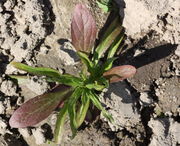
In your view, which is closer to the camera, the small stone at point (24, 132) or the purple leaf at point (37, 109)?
the purple leaf at point (37, 109)

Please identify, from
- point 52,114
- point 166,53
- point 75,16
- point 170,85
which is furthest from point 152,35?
point 52,114

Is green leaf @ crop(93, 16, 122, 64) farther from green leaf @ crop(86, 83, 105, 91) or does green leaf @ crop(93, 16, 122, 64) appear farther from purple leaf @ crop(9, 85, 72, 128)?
purple leaf @ crop(9, 85, 72, 128)

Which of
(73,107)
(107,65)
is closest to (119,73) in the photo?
(107,65)

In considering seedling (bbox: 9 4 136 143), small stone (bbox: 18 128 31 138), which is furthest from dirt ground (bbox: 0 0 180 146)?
seedling (bbox: 9 4 136 143)

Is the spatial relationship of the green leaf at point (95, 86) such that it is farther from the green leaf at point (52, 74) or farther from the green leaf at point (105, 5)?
the green leaf at point (105, 5)

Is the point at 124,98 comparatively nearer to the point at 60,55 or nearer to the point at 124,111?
the point at 124,111

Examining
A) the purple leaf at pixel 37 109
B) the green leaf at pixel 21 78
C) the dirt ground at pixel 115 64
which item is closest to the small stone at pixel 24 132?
the dirt ground at pixel 115 64

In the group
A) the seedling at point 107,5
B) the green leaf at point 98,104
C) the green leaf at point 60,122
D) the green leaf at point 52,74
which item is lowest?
the green leaf at point 60,122
